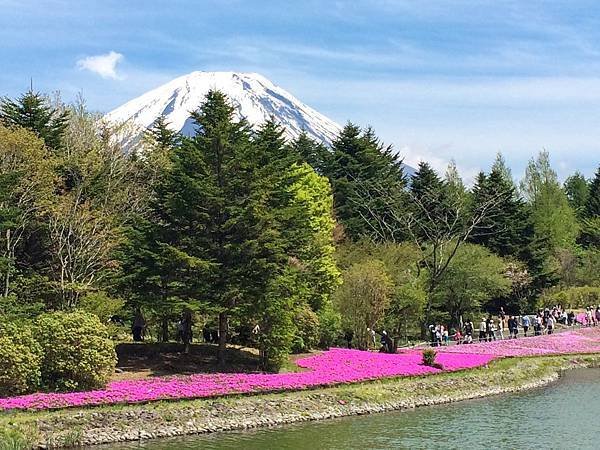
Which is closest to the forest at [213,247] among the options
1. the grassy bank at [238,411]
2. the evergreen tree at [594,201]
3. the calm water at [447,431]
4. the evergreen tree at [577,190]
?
the grassy bank at [238,411]

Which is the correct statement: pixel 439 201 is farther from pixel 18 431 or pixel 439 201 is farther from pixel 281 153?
pixel 18 431

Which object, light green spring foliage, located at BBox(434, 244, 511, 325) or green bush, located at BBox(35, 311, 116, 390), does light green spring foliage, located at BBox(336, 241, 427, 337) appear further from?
green bush, located at BBox(35, 311, 116, 390)

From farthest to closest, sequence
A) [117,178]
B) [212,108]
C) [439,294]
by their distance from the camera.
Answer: [439,294], [117,178], [212,108]

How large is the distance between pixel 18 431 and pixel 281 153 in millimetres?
30135

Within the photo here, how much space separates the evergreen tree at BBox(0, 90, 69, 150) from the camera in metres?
46.3

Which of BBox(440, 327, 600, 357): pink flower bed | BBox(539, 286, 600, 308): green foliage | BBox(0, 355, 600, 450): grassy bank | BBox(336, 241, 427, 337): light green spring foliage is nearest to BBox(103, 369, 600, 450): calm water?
BBox(0, 355, 600, 450): grassy bank

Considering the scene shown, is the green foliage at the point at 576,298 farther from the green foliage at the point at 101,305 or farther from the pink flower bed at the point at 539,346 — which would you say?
the green foliage at the point at 101,305

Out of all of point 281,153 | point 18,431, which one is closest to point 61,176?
point 281,153

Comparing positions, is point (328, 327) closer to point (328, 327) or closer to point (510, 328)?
point (328, 327)

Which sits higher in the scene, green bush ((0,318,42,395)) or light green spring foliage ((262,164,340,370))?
light green spring foliage ((262,164,340,370))

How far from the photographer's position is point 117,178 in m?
45.6

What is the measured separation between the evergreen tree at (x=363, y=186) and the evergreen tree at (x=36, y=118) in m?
24.2

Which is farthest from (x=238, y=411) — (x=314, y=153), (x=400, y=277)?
(x=314, y=153)

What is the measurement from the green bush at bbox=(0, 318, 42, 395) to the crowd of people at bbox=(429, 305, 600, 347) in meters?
26.5
